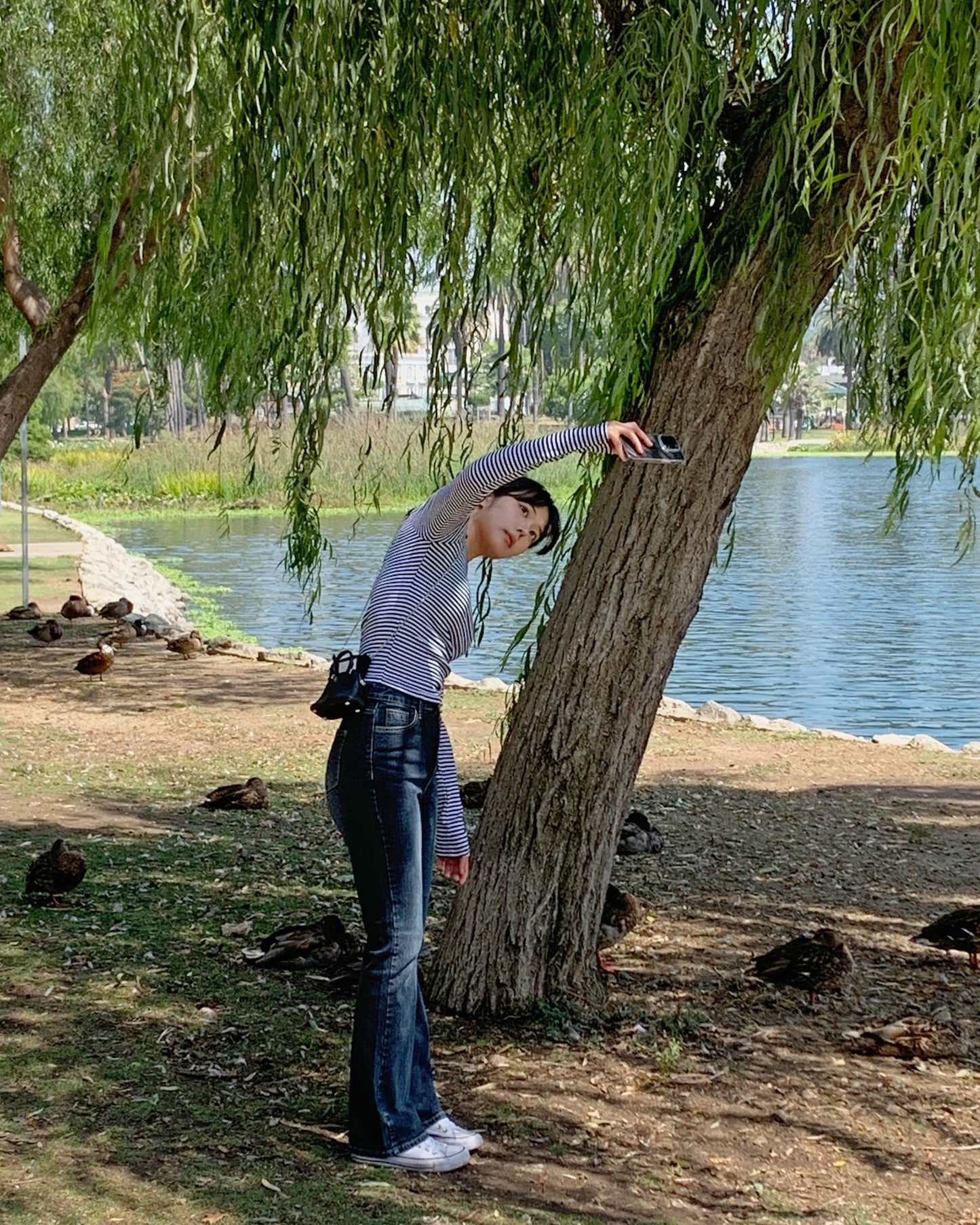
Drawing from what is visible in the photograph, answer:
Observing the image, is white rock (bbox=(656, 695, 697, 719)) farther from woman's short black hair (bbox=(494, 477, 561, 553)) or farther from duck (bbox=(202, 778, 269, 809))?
woman's short black hair (bbox=(494, 477, 561, 553))

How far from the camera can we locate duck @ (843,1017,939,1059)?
4.09m

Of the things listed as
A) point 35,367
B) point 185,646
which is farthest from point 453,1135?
point 185,646

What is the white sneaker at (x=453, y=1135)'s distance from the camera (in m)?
3.38

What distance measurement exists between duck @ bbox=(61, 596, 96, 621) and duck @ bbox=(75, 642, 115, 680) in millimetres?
2946

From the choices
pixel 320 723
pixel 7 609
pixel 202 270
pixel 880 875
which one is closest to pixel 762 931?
pixel 880 875

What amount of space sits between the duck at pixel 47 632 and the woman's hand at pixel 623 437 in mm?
10039

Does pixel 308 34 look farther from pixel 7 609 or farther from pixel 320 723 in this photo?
pixel 7 609

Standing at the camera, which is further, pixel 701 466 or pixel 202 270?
pixel 202 270

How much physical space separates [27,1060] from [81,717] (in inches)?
229

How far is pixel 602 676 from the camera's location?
4066 millimetres

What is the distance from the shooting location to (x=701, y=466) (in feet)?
13.1

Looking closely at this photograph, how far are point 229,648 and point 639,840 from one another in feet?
23.3

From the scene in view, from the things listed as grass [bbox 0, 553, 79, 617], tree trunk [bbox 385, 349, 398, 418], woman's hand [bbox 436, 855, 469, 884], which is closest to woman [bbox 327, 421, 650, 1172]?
woman's hand [bbox 436, 855, 469, 884]

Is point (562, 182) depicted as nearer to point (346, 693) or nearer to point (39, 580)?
point (346, 693)
